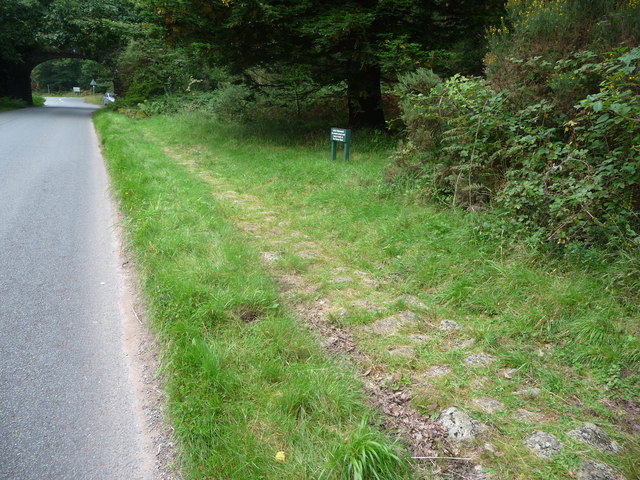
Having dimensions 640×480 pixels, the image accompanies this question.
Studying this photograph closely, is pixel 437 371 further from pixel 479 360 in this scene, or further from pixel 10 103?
pixel 10 103

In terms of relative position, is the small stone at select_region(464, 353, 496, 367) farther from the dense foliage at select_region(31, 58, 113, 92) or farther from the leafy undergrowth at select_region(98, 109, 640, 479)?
the dense foliage at select_region(31, 58, 113, 92)

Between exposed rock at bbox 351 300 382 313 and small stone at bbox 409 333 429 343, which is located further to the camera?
exposed rock at bbox 351 300 382 313

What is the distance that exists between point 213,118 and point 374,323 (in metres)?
15.6

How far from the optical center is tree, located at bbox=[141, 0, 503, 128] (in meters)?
9.52

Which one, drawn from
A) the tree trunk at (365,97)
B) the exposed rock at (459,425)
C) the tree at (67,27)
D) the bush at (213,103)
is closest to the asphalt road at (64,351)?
the exposed rock at (459,425)

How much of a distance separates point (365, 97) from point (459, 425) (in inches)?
379

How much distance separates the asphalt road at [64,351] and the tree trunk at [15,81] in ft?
107

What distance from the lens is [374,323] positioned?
151 inches

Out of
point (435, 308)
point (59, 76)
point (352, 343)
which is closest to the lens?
point (352, 343)

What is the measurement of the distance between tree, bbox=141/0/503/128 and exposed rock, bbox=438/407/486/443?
7.95 meters

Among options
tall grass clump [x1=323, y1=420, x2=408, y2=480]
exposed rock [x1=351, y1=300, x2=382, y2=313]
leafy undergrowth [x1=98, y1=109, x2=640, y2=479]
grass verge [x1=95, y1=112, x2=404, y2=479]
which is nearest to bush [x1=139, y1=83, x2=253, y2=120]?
leafy undergrowth [x1=98, y1=109, x2=640, y2=479]

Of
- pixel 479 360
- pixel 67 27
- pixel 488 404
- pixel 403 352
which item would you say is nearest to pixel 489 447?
pixel 488 404

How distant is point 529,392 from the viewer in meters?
2.95

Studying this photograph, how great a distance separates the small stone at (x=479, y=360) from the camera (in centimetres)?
326
